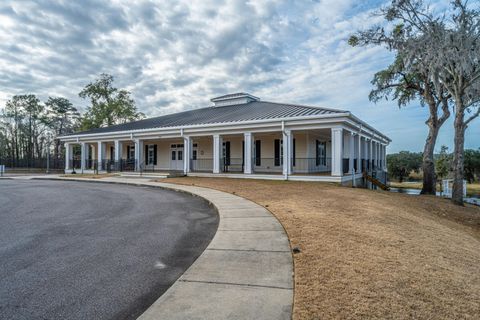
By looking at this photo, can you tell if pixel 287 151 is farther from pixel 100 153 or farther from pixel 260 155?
pixel 100 153

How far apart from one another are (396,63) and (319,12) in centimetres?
858

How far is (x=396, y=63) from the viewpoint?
1758cm

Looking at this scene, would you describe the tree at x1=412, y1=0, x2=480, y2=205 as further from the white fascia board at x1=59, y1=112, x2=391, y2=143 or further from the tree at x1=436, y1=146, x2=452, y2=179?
the tree at x1=436, y1=146, x2=452, y2=179

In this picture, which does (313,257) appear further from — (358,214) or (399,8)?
(399,8)

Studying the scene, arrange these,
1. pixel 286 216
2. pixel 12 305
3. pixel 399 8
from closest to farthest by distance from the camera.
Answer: pixel 12 305, pixel 286 216, pixel 399 8

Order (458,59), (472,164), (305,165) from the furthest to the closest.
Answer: (472,164)
(305,165)
(458,59)

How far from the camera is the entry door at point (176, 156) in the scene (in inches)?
925

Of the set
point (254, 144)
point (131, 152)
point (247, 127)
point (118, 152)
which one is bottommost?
point (118, 152)

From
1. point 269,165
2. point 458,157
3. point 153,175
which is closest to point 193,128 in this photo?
point 153,175

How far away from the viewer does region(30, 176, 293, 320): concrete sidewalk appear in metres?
2.57

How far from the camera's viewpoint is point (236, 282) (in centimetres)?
320

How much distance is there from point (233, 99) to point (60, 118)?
3786 cm

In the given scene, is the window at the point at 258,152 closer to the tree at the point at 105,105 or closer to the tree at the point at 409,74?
the tree at the point at 409,74

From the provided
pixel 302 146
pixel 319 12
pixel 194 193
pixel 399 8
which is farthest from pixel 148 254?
pixel 399 8
